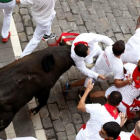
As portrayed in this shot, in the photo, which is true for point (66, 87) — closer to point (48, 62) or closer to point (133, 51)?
point (48, 62)

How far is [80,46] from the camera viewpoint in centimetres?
689

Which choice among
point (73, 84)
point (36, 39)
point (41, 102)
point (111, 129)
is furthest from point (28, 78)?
point (36, 39)

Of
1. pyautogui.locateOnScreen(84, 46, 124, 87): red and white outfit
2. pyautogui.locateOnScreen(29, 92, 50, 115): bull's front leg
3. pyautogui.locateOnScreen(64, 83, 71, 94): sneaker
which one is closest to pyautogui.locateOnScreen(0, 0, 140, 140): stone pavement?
pyautogui.locateOnScreen(64, 83, 71, 94): sneaker

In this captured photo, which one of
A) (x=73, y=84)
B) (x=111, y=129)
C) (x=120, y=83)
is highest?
(x=111, y=129)

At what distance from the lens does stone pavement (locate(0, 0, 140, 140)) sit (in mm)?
7488

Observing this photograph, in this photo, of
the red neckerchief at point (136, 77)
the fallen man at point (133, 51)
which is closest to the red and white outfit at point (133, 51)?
the fallen man at point (133, 51)

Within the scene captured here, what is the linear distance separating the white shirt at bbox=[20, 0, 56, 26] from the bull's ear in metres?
1.45

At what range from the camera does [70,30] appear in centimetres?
934

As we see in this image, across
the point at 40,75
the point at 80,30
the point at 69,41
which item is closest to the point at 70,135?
the point at 40,75

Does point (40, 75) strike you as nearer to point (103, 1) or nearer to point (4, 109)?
point (4, 109)

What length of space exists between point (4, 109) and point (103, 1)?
17.7 feet

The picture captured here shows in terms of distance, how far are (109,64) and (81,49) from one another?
0.75 m

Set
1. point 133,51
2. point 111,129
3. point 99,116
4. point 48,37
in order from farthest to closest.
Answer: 1. point 48,37
2. point 133,51
3. point 99,116
4. point 111,129

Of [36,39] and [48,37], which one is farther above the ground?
[36,39]
